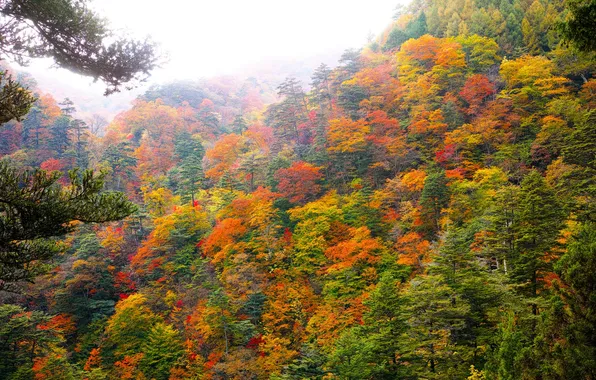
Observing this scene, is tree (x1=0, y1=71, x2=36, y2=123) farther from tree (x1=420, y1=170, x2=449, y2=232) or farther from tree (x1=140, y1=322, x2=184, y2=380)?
tree (x1=420, y1=170, x2=449, y2=232)

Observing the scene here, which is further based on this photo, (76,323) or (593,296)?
(76,323)

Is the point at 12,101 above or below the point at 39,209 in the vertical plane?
above

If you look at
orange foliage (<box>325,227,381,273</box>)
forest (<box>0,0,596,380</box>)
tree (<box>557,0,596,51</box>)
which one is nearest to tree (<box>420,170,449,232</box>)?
forest (<box>0,0,596,380</box>)

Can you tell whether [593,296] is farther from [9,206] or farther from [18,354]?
[18,354]

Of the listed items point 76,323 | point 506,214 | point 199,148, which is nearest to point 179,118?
point 199,148

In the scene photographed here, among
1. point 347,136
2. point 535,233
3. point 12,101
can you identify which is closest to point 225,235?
point 347,136

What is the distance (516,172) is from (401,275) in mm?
7605

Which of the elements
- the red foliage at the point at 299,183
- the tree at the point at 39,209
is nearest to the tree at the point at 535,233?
the tree at the point at 39,209

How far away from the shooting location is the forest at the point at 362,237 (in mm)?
5855

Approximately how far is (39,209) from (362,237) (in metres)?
14.3

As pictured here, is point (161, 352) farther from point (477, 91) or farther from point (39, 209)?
point (477, 91)

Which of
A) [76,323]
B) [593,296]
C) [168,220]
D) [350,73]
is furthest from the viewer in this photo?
[350,73]

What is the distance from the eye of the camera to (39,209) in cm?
403

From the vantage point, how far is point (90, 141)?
39.0m
